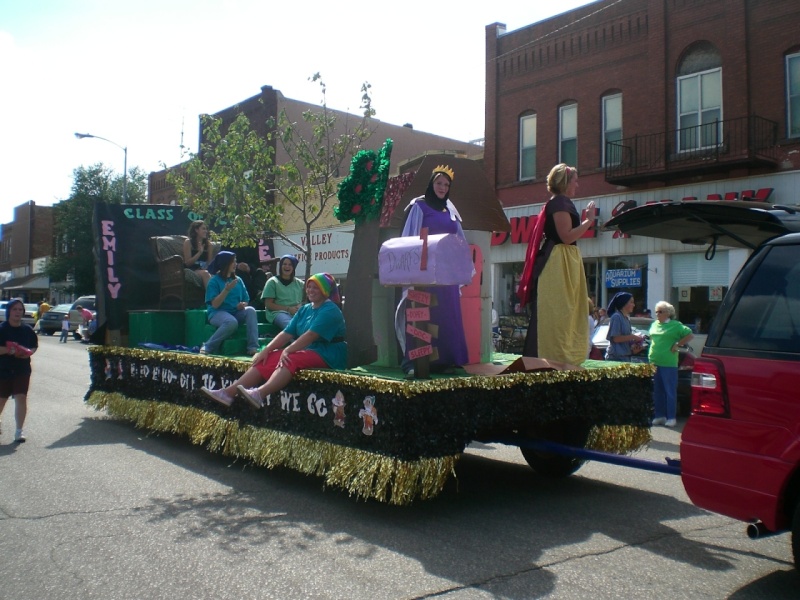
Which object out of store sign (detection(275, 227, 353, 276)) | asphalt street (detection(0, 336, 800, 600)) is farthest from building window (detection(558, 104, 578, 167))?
asphalt street (detection(0, 336, 800, 600))

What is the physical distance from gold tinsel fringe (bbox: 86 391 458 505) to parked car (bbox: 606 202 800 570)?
1727 mm

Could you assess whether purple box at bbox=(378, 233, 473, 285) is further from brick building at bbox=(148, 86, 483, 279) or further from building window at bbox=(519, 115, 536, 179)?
brick building at bbox=(148, 86, 483, 279)

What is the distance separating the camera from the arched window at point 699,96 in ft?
59.2

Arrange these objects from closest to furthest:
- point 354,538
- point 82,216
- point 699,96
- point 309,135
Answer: point 354,538 → point 699,96 → point 309,135 → point 82,216

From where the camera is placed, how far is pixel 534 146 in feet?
72.7

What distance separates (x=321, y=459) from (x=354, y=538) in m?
0.87

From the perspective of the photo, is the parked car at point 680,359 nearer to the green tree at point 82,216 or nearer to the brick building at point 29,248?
the green tree at point 82,216

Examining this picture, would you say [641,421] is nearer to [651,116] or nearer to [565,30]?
[651,116]

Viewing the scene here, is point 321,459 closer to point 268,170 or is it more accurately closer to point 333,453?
point 333,453

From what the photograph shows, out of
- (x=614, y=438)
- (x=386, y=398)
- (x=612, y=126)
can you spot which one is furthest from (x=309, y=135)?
(x=386, y=398)

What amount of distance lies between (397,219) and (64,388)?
383 inches

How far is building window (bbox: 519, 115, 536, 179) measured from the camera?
2223 cm

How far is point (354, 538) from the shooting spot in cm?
504

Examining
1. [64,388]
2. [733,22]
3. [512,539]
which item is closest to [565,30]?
[733,22]
